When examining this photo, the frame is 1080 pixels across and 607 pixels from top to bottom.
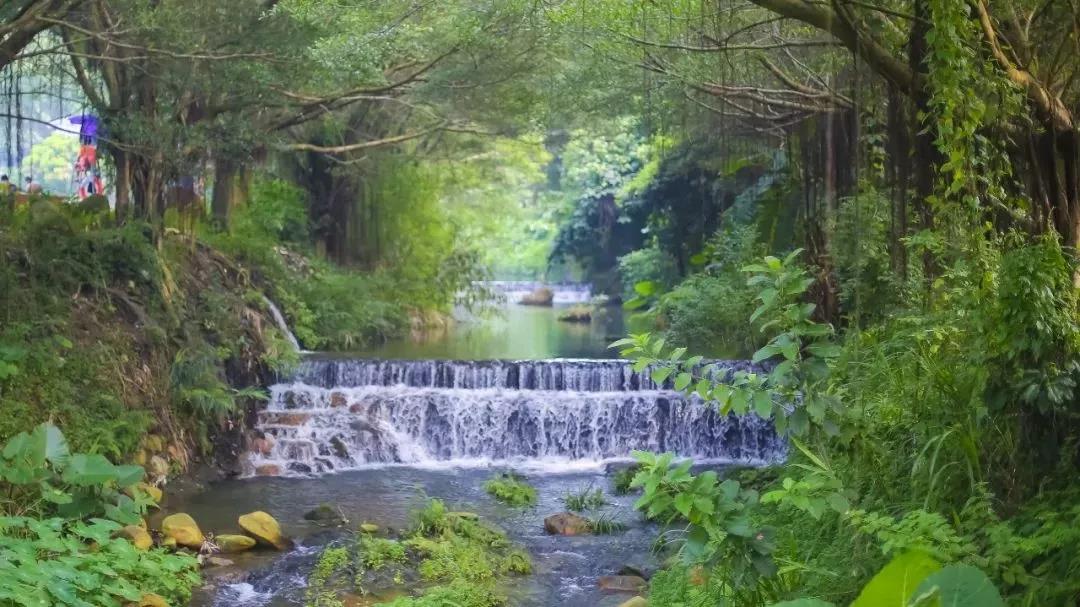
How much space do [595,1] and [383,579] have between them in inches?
249

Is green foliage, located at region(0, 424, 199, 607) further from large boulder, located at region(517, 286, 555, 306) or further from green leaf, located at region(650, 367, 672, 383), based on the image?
large boulder, located at region(517, 286, 555, 306)

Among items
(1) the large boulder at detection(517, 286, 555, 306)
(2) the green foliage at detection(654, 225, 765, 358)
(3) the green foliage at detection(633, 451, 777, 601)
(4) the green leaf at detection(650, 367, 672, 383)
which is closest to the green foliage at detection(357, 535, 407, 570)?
(3) the green foliage at detection(633, 451, 777, 601)

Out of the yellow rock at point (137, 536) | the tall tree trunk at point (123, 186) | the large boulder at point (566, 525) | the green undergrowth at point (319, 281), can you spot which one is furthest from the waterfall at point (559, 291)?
the yellow rock at point (137, 536)

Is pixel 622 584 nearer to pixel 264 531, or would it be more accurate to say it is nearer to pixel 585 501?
pixel 585 501

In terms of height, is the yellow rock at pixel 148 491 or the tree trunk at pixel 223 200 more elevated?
the tree trunk at pixel 223 200

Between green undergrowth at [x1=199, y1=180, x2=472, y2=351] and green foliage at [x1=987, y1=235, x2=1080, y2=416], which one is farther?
green undergrowth at [x1=199, y1=180, x2=472, y2=351]

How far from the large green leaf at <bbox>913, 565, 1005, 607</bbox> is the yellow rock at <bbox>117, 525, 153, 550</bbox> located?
679cm

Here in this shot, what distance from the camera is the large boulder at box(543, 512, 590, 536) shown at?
30.4 feet

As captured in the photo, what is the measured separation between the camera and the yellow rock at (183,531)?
8.56 metres

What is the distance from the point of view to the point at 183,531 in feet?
28.3

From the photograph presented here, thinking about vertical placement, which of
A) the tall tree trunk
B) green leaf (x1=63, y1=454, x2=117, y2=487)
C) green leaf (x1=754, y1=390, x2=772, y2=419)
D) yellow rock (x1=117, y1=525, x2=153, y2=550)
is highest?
the tall tree trunk

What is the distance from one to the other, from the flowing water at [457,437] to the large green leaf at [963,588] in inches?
262

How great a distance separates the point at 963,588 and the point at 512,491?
8.10 meters

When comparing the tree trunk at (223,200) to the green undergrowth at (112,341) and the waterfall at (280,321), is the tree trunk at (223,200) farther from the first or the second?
the green undergrowth at (112,341)
